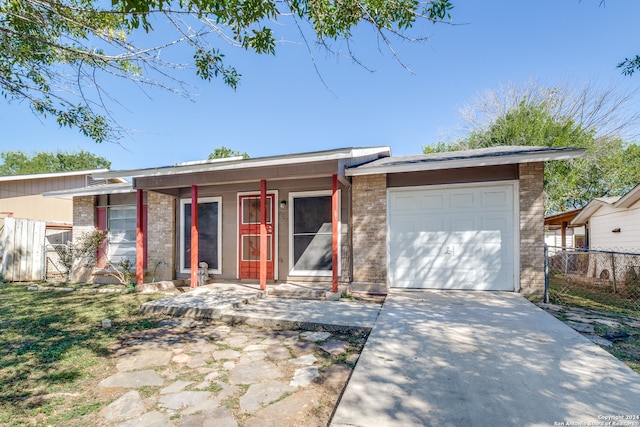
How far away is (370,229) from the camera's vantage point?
677 cm

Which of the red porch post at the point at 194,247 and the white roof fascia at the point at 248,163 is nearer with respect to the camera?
the white roof fascia at the point at 248,163

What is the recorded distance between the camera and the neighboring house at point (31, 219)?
30.2 feet

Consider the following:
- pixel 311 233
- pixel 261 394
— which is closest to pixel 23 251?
pixel 311 233

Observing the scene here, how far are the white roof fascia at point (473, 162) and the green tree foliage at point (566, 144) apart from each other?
32.3 feet

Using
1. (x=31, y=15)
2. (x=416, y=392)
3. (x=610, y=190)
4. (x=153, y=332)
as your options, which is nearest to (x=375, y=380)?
(x=416, y=392)

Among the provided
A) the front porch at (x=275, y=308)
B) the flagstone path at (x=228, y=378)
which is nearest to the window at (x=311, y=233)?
the front porch at (x=275, y=308)

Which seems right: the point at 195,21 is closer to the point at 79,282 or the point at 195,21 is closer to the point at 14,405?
the point at 14,405

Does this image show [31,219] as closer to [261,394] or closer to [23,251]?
[23,251]

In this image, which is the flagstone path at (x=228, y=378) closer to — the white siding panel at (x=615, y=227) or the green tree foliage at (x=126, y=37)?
the green tree foliage at (x=126, y=37)

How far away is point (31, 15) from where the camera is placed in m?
3.39

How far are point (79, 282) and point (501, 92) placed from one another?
20.6 metres

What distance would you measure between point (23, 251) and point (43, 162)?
121 feet

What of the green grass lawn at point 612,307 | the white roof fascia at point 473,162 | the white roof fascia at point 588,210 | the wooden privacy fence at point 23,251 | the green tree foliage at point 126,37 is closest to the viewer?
the green tree foliage at point 126,37

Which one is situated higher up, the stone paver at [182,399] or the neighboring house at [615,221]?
the neighboring house at [615,221]
